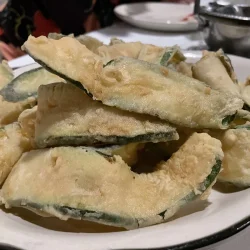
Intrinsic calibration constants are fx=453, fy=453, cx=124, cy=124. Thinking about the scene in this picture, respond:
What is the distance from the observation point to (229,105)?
25.6 inches

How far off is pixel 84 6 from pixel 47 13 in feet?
0.52

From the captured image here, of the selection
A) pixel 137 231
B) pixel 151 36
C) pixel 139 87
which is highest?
pixel 139 87

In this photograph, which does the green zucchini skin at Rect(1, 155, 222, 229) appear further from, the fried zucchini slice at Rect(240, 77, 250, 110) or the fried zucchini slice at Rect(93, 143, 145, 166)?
the fried zucchini slice at Rect(240, 77, 250, 110)

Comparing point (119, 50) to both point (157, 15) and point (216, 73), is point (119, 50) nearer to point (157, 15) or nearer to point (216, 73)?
point (216, 73)

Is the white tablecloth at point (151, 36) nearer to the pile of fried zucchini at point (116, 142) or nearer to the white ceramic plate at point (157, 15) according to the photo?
the white ceramic plate at point (157, 15)

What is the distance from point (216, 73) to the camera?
79cm

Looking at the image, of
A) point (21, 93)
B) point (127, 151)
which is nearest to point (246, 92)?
point (127, 151)

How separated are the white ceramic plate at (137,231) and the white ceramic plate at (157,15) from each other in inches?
47.4

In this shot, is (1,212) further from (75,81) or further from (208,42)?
(208,42)

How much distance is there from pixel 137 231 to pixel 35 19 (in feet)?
4.87

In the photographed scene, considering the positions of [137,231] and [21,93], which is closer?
[137,231]

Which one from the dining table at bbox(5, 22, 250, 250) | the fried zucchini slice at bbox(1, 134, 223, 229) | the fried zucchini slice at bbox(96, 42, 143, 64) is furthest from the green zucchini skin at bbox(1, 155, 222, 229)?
the dining table at bbox(5, 22, 250, 250)

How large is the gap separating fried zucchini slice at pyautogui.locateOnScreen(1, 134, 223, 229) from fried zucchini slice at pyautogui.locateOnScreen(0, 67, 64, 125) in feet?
0.54

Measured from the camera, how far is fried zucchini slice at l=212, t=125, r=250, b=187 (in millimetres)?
660
